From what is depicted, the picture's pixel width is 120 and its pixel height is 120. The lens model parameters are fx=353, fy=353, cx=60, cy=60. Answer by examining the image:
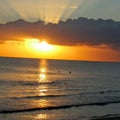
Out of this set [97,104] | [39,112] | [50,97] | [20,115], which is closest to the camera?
[20,115]

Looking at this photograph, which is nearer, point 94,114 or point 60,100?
point 94,114

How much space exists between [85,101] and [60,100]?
3175 mm

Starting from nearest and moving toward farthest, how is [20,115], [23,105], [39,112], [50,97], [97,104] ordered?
[20,115]
[39,112]
[23,105]
[97,104]
[50,97]

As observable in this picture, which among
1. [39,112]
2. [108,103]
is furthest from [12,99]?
[108,103]

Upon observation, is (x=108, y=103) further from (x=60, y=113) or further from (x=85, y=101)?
(x=60, y=113)

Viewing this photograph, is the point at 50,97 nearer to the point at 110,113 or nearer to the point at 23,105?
the point at 23,105

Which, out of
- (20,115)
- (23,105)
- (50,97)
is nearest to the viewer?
(20,115)

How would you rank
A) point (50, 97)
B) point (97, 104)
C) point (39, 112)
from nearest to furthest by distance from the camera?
point (39, 112) → point (97, 104) → point (50, 97)

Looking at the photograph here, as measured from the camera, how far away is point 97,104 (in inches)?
1677

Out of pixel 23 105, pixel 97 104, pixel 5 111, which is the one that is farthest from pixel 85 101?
pixel 5 111

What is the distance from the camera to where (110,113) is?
3669cm

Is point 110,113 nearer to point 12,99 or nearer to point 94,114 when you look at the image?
point 94,114

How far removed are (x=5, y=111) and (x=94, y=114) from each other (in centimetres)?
884

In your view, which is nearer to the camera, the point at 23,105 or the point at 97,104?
the point at 23,105
